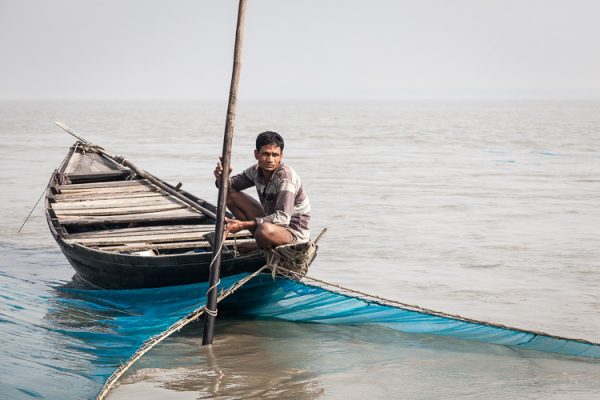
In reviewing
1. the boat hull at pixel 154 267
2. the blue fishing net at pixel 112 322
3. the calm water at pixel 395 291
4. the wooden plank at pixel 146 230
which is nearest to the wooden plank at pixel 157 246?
the boat hull at pixel 154 267

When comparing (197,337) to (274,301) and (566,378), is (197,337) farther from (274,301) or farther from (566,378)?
(566,378)

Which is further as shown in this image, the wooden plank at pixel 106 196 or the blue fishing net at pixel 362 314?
the wooden plank at pixel 106 196

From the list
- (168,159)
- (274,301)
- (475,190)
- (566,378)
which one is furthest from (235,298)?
(168,159)

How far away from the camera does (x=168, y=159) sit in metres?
23.9

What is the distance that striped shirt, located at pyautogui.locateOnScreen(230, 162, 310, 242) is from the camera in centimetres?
599

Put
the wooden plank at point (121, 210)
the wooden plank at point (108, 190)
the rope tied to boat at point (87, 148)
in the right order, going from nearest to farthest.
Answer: the wooden plank at point (121, 210) → the wooden plank at point (108, 190) → the rope tied to boat at point (87, 148)

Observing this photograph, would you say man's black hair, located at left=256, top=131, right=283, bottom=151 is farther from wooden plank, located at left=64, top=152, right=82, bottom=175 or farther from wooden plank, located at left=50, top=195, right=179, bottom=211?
wooden plank, located at left=64, top=152, right=82, bottom=175

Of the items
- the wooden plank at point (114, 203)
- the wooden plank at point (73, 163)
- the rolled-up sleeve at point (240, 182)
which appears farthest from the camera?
the wooden plank at point (73, 163)

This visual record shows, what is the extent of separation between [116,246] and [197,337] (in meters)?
1.30

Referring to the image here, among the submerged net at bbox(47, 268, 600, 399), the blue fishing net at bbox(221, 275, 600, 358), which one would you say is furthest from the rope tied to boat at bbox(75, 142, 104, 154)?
the blue fishing net at bbox(221, 275, 600, 358)

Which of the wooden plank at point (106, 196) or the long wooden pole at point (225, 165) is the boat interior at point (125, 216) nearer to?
the wooden plank at point (106, 196)

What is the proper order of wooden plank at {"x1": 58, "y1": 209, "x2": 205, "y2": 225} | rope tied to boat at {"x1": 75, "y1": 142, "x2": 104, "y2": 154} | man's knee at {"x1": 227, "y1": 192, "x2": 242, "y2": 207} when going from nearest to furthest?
man's knee at {"x1": 227, "y1": 192, "x2": 242, "y2": 207}
wooden plank at {"x1": 58, "y1": 209, "x2": 205, "y2": 225}
rope tied to boat at {"x1": 75, "y1": 142, "x2": 104, "y2": 154}

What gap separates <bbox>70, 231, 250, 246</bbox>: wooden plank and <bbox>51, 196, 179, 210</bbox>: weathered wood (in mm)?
1296

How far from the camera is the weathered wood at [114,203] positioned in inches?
342
